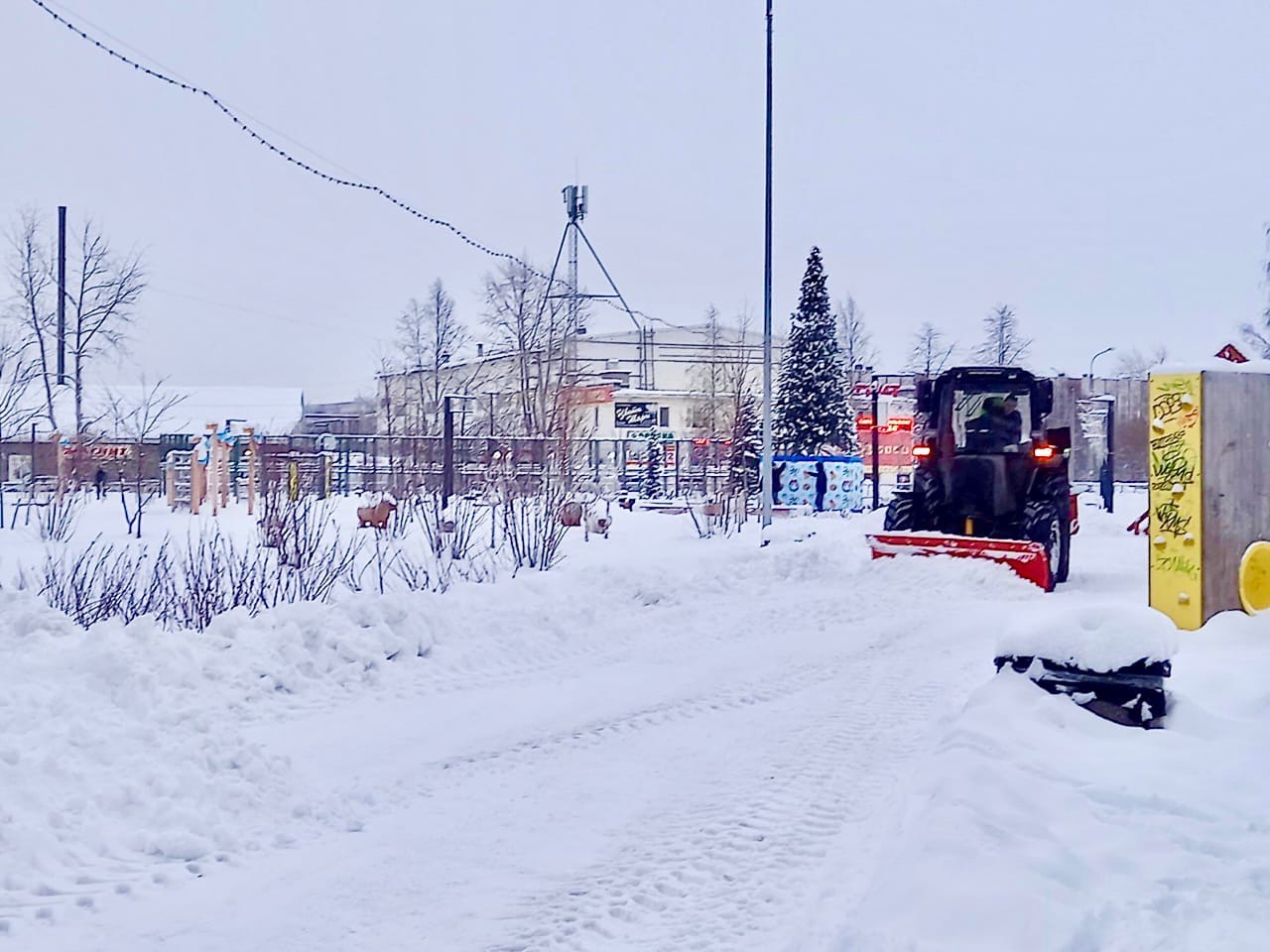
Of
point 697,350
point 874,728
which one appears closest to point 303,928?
point 874,728

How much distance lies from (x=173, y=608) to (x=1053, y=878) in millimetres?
8108

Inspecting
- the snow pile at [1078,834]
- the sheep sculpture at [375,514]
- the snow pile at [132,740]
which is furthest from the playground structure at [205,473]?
the snow pile at [1078,834]

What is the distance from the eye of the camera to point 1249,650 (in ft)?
28.1

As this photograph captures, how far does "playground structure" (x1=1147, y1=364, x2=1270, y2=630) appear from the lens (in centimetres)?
1028

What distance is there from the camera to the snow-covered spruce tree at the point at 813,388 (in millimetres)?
38188

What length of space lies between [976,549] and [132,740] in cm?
1050

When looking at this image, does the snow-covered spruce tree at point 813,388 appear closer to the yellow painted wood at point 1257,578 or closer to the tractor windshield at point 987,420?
the tractor windshield at point 987,420

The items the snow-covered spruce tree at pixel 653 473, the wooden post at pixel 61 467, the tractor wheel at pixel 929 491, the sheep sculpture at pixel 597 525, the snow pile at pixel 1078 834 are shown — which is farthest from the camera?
the snow-covered spruce tree at pixel 653 473

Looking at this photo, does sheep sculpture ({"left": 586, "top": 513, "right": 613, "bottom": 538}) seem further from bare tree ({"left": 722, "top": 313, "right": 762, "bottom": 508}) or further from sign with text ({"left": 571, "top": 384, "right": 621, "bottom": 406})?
sign with text ({"left": 571, "top": 384, "right": 621, "bottom": 406})

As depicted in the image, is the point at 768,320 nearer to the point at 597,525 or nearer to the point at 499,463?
the point at 499,463

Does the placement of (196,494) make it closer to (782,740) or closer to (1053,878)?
(782,740)

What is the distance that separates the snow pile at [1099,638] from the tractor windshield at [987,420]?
10034 mm

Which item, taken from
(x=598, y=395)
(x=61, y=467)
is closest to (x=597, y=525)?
(x=61, y=467)

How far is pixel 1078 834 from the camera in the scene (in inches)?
195
